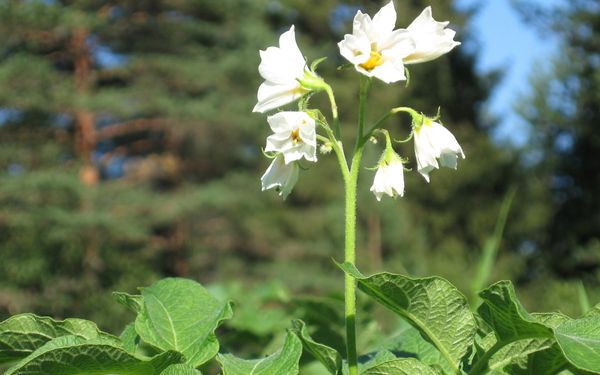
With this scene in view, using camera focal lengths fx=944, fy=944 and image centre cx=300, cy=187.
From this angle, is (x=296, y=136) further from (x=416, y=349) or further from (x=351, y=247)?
(x=416, y=349)

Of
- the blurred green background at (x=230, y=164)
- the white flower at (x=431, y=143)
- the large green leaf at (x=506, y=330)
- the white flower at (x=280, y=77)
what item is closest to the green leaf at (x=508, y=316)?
the large green leaf at (x=506, y=330)

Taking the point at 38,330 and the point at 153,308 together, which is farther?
the point at 153,308

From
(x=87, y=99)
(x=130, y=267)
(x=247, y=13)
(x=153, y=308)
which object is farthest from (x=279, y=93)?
(x=247, y=13)

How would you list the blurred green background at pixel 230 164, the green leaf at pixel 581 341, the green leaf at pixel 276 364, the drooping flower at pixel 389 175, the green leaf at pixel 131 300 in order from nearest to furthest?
the green leaf at pixel 581 341
the green leaf at pixel 276 364
the green leaf at pixel 131 300
the drooping flower at pixel 389 175
the blurred green background at pixel 230 164

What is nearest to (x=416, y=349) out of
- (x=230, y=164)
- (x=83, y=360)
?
(x=83, y=360)

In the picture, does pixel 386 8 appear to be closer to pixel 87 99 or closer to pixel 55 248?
pixel 55 248

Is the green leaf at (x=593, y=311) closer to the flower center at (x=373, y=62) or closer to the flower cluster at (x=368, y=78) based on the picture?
the flower cluster at (x=368, y=78)
